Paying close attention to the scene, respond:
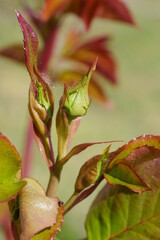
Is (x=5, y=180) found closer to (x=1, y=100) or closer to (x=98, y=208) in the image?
(x=98, y=208)

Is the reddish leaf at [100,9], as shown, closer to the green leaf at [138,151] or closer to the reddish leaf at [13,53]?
the reddish leaf at [13,53]

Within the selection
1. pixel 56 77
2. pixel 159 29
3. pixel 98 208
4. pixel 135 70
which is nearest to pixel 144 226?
pixel 98 208

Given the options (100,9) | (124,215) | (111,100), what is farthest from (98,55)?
(111,100)

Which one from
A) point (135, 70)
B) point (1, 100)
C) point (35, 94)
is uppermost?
point (35, 94)

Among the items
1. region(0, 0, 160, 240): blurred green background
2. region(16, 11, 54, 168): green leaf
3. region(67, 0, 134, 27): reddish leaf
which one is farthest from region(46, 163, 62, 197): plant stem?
region(0, 0, 160, 240): blurred green background

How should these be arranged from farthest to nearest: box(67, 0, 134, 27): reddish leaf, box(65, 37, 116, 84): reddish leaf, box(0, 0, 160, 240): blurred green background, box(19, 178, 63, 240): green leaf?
box(0, 0, 160, 240): blurred green background
box(65, 37, 116, 84): reddish leaf
box(67, 0, 134, 27): reddish leaf
box(19, 178, 63, 240): green leaf

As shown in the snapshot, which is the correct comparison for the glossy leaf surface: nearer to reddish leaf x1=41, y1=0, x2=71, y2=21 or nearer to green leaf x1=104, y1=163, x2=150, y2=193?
green leaf x1=104, y1=163, x2=150, y2=193

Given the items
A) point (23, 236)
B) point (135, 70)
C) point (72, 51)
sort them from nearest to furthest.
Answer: point (23, 236) → point (72, 51) → point (135, 70)
